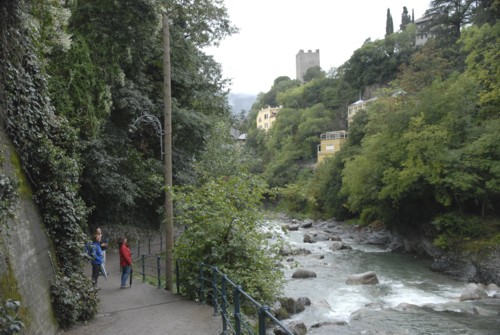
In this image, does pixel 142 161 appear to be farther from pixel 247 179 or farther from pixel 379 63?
pixel 379 63

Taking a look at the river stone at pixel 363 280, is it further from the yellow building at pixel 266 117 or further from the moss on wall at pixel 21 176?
the yellow building at pixel 266 117

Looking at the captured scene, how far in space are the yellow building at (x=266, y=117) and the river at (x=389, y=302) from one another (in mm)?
88179

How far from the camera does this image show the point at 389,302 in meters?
15.9

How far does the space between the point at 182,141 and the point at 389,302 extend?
1223 centimetres

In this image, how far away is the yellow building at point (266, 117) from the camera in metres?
111

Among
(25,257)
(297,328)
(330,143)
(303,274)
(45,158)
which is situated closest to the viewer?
(25,257)

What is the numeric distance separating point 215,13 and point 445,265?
1760cm

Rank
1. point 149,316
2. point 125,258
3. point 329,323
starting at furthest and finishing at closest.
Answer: point 329,323 < point 125,258 < point 149,316

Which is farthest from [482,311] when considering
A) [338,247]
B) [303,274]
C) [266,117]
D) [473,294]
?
[266,117]

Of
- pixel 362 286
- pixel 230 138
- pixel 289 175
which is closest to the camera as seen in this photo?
pixel 362 286

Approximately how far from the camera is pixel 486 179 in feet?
75.4

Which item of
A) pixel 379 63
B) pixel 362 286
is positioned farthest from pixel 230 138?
pixel 379 63

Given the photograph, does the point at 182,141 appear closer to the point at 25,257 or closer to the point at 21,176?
the point at 21,176

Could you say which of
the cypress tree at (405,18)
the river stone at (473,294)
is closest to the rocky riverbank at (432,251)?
the river stone at (473,294)
